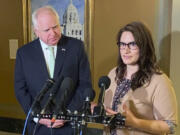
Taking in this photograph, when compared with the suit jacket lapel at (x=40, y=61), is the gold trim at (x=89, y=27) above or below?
above

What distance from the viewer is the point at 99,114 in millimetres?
983

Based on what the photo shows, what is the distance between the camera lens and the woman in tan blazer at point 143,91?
1.31 m

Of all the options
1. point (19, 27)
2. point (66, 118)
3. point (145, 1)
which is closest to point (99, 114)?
point (66, 118)

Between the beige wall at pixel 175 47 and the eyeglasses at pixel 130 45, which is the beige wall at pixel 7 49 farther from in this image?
the eyeglasses at pixel 130 45

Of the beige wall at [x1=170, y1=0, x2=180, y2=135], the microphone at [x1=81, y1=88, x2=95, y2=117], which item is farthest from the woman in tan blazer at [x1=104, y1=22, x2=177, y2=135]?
the beige wall at [x1=170, y1=0, x2=180, y2=135]

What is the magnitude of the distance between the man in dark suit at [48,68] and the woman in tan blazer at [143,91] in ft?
1.64

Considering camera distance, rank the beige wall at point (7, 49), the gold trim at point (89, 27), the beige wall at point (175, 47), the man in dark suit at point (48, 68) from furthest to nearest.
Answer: the beige wall at point (7, 49), the gold trim at point (89, 27), the beige wall at point (175, 47), the man in dark suit at point (48, 68)

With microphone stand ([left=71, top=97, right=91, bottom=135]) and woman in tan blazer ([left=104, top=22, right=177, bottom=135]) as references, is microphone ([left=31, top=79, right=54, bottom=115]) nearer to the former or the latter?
microphone stand ([left=71, top=97, right=91, bottom=135])

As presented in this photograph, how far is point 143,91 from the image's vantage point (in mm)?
1384

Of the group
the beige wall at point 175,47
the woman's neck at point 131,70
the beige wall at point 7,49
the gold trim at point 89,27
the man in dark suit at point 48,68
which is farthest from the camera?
the beige wall at point 7,49

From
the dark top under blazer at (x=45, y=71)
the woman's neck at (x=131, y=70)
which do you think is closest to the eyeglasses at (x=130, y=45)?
the woman's neck at (x=131, y=70)

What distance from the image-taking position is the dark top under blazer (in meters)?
1.87

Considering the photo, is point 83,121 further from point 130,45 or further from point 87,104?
point 130,45

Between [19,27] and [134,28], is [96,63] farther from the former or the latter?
[134,28]
